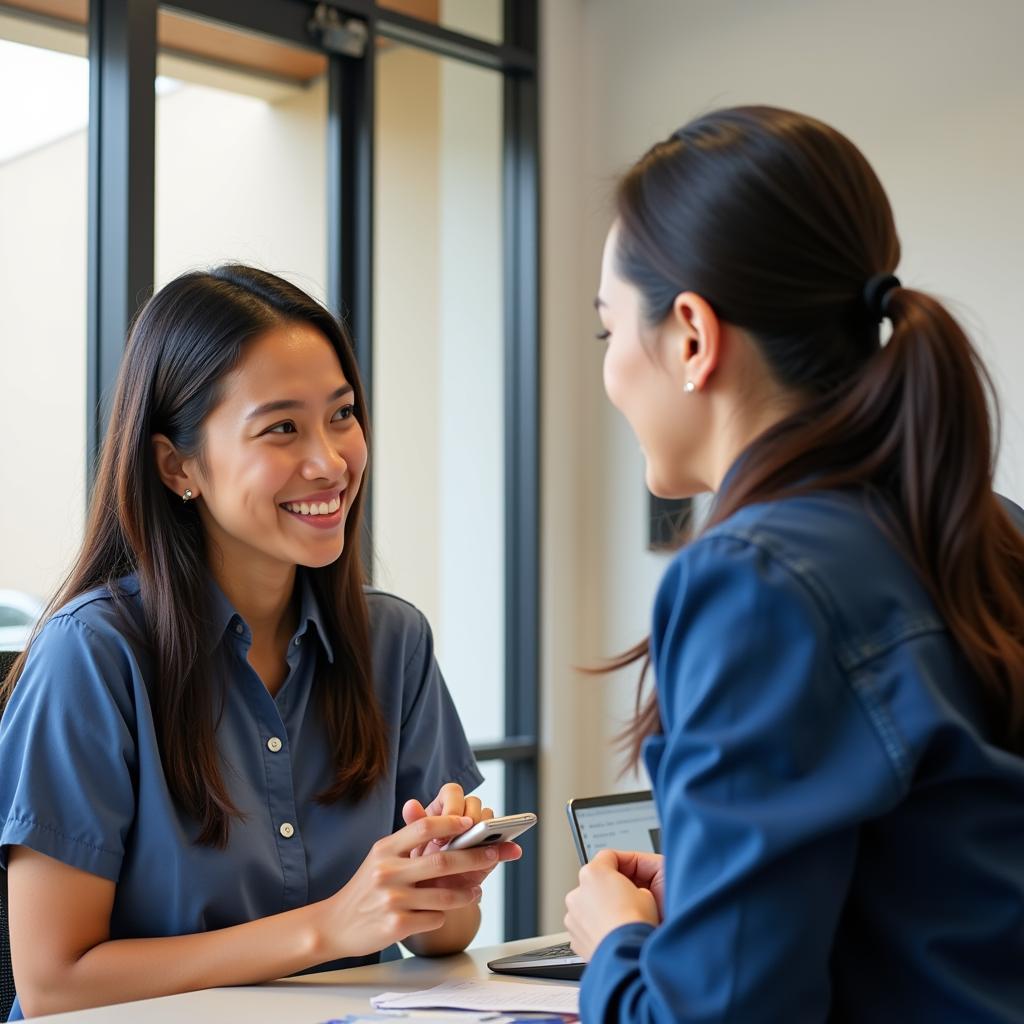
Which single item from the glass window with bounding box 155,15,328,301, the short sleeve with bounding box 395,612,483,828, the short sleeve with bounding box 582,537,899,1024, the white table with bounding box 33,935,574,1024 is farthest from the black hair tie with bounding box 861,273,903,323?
the glass window with bounding box 155,15,328,301

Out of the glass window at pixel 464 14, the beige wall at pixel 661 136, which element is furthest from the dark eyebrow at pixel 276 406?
the glass window at pixel 464 14

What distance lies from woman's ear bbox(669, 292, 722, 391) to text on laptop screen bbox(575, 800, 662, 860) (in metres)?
0.78

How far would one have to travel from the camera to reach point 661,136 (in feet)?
12.0

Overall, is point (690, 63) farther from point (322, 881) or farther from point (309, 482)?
point (322, 881)

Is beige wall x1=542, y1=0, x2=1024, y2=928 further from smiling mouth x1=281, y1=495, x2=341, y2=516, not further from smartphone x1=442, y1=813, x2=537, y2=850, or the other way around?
smartphone x1=442, y1=813, x2=537, y2=850

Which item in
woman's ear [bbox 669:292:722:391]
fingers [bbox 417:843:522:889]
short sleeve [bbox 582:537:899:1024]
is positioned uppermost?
woman's ear [bbox 669:292:722:391]

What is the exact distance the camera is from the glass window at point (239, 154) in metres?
3.06

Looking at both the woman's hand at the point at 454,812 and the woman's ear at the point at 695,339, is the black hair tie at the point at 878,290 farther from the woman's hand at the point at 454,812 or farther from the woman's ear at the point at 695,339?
the woman's hand at the point at 454,812

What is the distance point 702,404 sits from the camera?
1034 mm

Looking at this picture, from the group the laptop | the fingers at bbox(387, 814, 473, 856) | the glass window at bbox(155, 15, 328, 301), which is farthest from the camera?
the glass window at bbox(155, 15, 328, 301)

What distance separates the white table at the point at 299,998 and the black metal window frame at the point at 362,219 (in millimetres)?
1494

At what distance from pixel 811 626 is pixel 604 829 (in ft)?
2.92

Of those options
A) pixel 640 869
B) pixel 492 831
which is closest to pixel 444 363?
pixel 492 831

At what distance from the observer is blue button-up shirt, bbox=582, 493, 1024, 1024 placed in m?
0.83
